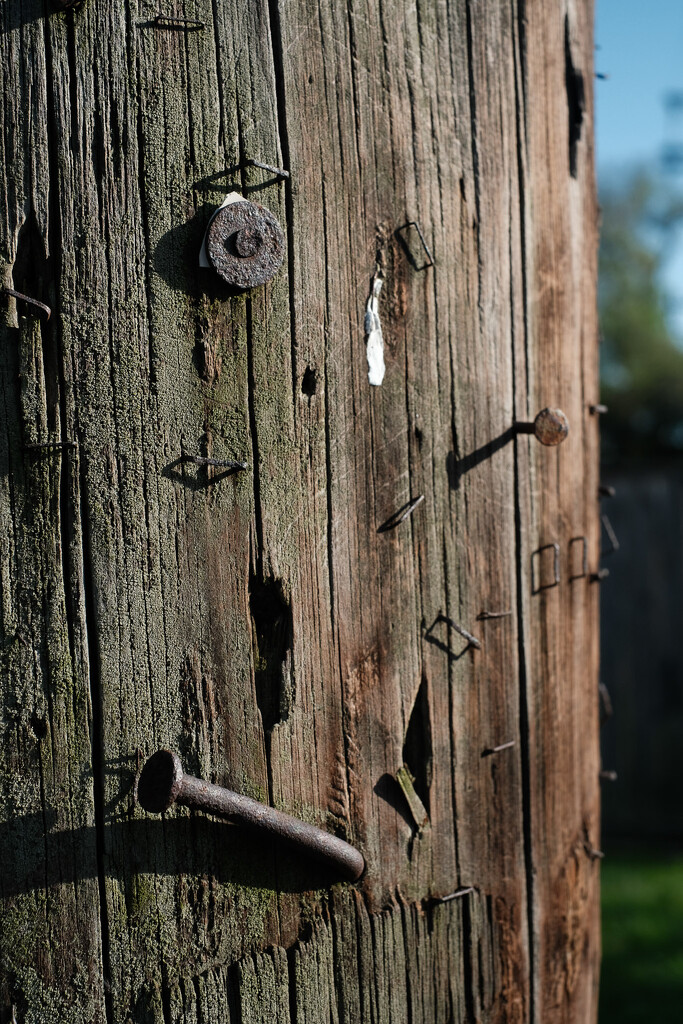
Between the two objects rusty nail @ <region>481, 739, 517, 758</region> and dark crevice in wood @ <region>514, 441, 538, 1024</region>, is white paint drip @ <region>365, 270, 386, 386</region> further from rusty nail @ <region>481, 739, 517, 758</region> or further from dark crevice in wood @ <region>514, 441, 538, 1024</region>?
rusty nail @ <region>481, 739, 517, 758</region>

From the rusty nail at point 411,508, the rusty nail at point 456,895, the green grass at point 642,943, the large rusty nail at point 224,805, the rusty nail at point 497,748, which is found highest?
the rusty nail at point 411,508

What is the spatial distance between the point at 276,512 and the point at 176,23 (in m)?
0.87

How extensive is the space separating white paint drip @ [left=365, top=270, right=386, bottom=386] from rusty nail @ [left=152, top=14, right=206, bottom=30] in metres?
0.53

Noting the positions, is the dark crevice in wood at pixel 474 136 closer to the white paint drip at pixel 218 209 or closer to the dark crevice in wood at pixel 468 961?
the white paint drip at pixel 218 209

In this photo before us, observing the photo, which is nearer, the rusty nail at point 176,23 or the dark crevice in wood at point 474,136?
the rusty nail at point 176,23

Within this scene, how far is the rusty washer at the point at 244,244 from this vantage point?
150cm

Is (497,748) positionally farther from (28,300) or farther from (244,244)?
(28,300)

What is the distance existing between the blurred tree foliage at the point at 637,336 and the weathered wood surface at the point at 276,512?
35.0ft

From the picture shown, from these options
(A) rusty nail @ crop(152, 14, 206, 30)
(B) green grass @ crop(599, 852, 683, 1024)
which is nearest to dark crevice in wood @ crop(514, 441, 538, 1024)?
(A) rusty nail @ crop(152, 14, 206, 30)

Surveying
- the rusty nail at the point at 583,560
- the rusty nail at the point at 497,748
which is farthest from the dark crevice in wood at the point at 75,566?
the rusty nail at the point at 583,560

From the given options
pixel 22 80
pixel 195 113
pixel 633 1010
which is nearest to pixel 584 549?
pixel 195 113

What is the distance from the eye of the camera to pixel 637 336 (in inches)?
590

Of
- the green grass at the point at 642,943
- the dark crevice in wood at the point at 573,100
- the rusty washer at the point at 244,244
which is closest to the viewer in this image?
the rusty washer at the point at 244,244

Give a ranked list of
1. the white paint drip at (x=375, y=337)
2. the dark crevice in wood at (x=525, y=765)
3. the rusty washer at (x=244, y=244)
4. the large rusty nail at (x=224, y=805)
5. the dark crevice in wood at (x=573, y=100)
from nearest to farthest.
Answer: the large rusty nail at (x=224, y=805) → the rusty washer at (x=244, y=244) → the white paint drip at (x=375, y=337) → the dark crevice in wood at (x=525, y=765) → the dark crevice in wood at (x=573, y=100)
